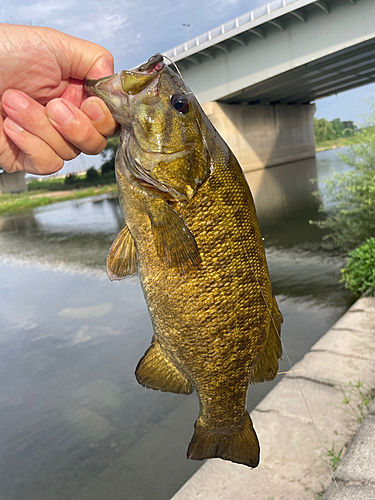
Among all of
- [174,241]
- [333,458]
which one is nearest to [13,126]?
[174,241]

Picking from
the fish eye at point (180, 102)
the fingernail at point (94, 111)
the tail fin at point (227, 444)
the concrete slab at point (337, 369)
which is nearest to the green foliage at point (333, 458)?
the concrete slab at point (337, 369)

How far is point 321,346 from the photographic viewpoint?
4812mm

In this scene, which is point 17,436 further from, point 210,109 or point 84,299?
point 210,109

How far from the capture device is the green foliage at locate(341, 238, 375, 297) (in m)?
6.47

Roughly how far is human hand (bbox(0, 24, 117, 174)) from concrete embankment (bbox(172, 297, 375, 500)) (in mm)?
1924

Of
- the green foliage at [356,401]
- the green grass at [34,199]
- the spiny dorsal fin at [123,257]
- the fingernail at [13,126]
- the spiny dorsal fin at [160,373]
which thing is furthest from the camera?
the green grass at [34,199]

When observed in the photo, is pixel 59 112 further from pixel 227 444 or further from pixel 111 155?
pixel 111 155

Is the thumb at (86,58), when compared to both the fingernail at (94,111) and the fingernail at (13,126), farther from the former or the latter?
the fingernail at (13,126)

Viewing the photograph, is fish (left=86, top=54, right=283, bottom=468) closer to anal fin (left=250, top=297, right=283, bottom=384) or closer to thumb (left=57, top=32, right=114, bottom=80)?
anal fin (left=250, top=297, right=283, bottom=384)

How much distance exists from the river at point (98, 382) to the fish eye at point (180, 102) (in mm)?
3449

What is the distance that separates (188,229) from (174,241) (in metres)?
0.07

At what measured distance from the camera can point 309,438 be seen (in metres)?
3.49

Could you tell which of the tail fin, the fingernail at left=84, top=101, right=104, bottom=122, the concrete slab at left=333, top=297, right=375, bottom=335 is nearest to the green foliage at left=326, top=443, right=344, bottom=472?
the tail fin

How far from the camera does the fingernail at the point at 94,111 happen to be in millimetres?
1863
